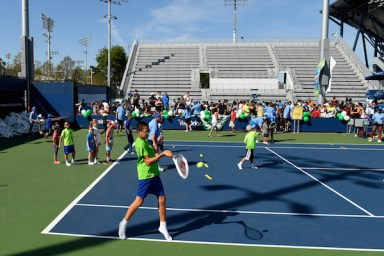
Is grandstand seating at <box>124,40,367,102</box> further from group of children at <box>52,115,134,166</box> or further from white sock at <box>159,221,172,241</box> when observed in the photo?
white sock at <box>159,221,172,241</box>

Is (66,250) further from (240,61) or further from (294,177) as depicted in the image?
(240,61)

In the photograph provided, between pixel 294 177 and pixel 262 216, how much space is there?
4206 mm

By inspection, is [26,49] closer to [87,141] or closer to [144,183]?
[87,141]

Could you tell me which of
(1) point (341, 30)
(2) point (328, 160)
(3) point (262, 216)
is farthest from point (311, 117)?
(1) point (341, 30)

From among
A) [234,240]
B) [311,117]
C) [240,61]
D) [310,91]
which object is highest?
[240,61]

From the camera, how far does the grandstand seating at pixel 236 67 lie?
1655 inches

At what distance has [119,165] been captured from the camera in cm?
1312

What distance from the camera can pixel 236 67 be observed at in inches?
1893

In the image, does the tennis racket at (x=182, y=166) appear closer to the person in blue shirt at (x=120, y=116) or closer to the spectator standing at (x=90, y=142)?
the spectator standing at (x=90, y=142)

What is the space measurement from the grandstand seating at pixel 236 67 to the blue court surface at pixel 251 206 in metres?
28.6

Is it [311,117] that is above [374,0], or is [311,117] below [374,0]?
below

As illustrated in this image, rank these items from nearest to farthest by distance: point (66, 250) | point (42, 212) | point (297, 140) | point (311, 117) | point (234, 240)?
point (66, 250), point (234, 240), point (42, 212), point (297, 140), point (311, 117)

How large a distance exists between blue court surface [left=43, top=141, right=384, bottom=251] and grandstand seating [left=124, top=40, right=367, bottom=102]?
28.6 metres

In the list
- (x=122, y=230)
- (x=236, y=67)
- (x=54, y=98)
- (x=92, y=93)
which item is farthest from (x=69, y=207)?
(x=236, y=67)
